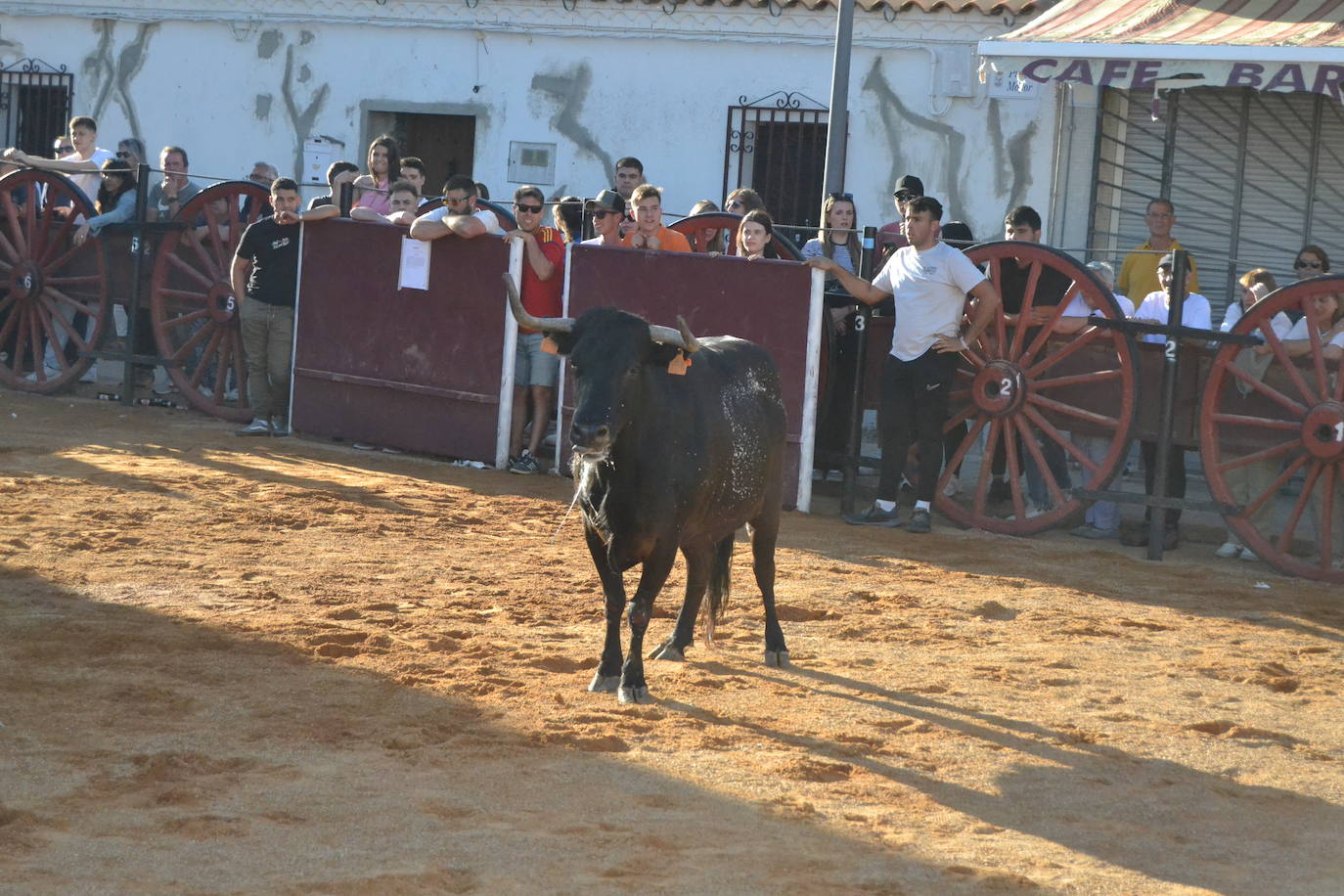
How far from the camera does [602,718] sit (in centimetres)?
591

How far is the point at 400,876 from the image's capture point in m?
4.32

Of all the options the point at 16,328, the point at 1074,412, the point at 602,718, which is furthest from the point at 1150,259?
the point at 16,328

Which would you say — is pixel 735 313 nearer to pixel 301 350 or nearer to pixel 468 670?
pixel 301 350

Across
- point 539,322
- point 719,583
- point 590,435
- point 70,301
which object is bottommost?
point 719,583

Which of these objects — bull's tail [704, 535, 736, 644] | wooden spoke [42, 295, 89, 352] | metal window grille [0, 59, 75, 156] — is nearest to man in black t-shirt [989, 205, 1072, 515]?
bull's tail [704, 535, 736, 644]

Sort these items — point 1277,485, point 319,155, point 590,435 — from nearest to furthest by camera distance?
point 590,435 < point 1277,485 < point 319,155

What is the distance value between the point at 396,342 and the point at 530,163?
4419 mm

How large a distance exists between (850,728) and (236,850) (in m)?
2.26

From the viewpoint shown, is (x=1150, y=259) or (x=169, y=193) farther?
(x=169, y=193)

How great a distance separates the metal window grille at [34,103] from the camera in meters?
17.3

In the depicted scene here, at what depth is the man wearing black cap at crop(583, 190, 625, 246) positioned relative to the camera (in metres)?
10.9

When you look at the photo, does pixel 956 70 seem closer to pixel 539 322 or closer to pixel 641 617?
pixel 539 322

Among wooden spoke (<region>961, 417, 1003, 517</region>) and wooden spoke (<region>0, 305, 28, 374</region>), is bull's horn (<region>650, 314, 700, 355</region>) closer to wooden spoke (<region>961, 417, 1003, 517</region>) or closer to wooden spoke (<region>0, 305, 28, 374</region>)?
wooden spoke (<region>961, 417, 1003, 517</region>)

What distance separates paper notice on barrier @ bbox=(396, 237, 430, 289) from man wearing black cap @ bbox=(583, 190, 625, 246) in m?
1.19
